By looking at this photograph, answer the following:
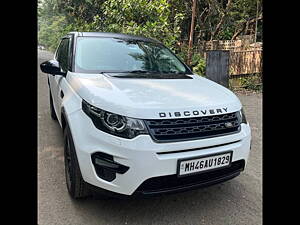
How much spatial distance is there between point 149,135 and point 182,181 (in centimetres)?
47

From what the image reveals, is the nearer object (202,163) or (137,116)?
(137,116)

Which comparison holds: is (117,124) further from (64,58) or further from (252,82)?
(252,82)

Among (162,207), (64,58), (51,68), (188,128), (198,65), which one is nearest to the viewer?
(188,128)

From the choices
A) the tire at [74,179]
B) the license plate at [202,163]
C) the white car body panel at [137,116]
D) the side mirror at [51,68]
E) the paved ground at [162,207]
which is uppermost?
the side mirror at [51,68]

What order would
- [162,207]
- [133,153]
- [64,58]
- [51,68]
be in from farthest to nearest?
[64,58]
[51,68]
[162,207]
[133,153]

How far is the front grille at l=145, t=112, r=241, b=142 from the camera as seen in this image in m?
2.05

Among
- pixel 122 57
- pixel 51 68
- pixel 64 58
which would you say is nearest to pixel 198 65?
pixel 64 58

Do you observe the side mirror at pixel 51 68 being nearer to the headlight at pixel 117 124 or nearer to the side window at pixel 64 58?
the side window at pixel 64 58

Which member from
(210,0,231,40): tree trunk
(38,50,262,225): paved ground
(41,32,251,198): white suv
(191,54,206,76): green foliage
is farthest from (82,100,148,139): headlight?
(210,0,231,40): tree trunk

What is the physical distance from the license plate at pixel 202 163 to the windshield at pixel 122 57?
1.34 meters

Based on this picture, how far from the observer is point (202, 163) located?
215cm

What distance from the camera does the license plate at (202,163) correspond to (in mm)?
2074

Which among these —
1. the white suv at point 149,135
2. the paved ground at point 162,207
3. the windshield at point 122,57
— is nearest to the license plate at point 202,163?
the white suv at point 149,135
